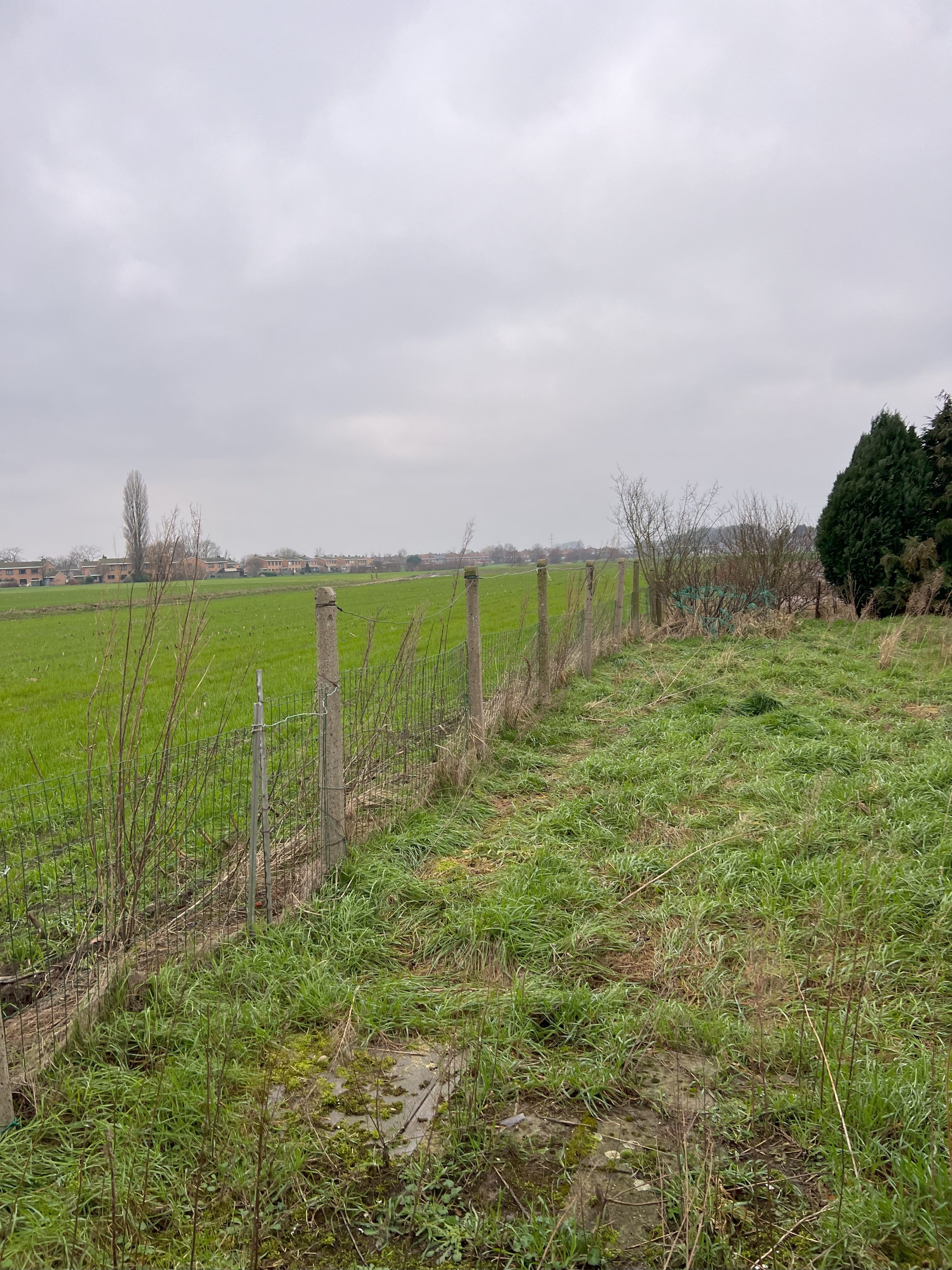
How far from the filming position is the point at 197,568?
3.09 metres

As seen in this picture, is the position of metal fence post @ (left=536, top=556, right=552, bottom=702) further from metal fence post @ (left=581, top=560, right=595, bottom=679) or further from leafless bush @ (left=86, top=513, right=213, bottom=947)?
leafless bush @ (left=86, top=513, right=213, bottom=947)

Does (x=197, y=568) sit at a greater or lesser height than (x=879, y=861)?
greater

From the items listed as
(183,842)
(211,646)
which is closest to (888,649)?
(183,842)

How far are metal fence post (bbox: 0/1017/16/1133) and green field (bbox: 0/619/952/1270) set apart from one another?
71 millimetres

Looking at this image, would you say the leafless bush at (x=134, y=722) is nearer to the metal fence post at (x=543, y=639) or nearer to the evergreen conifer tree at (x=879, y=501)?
the metal fence post at (x=543, y=639)

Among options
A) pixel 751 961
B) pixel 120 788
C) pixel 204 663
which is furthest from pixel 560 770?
pixel 204 663

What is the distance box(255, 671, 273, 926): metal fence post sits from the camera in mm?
3369

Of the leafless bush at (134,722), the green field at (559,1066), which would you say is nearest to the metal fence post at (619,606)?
the green field at (559,1066)

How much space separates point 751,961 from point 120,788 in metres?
2.78

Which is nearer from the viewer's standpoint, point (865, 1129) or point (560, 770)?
point (865, 1129)

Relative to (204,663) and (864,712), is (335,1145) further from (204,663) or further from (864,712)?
(204,663)

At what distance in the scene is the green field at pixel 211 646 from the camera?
5906 millimetres

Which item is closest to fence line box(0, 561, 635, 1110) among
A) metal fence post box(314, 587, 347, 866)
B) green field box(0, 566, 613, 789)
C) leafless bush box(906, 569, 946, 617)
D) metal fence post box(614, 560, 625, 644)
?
metal fence post box(314, 587, 347, 866)

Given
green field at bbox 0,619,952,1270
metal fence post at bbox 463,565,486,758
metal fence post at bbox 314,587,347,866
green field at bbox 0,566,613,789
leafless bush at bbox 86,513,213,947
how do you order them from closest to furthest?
green field at bbox 0,619,952,1270 → leafless bush at bbox 86,513,213,947 → metal fence post at bbox 314,587,347,866 → green field at bbox 0,566,613,789 → metal fence post at bbox 463,565,486,758
